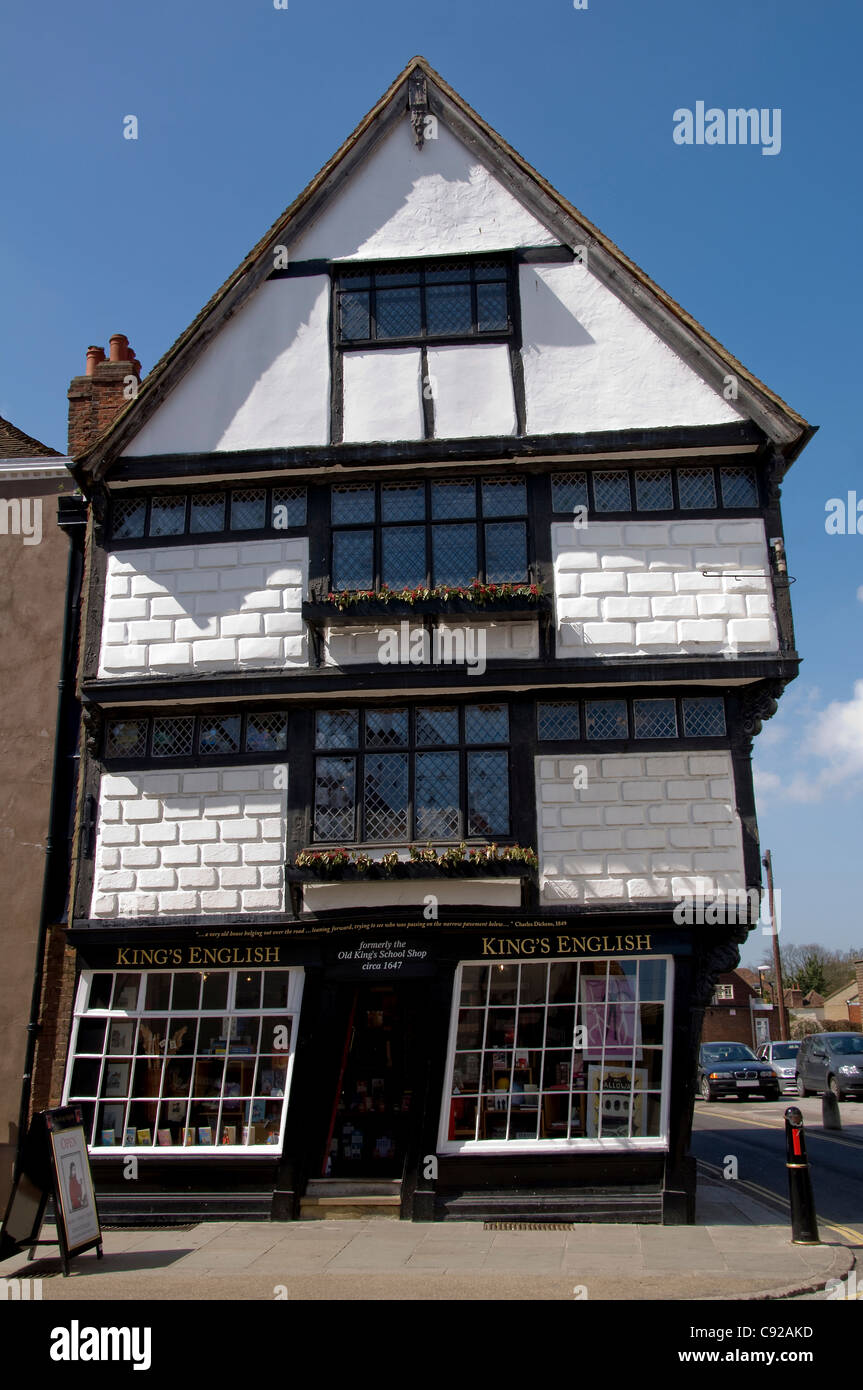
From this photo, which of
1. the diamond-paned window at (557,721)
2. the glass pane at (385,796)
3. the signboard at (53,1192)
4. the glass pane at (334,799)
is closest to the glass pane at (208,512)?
the glass pane at (334,799)

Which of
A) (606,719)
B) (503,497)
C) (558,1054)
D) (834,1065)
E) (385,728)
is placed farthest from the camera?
(834,1065)

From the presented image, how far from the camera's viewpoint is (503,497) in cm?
1349

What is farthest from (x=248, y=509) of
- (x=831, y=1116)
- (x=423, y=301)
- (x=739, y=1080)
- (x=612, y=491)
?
(x=739, y=1080)

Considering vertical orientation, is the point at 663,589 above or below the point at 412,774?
above

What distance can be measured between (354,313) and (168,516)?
3.58 meters

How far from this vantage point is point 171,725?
13.5 metres

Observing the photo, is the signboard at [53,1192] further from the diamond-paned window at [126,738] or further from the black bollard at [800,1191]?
the black bollard at [800,1191]

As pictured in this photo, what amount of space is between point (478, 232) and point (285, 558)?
16.4ft

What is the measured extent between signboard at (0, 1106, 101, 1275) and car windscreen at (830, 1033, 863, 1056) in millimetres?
21182

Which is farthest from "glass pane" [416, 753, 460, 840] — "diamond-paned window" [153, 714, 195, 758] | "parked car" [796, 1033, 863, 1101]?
"parked car" [796, 1033, 863, 1101]

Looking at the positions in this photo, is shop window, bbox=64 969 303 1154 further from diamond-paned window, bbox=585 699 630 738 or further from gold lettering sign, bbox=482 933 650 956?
diamond-paned window, bbox=585 699 630 738

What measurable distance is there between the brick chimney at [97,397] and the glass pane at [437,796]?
279 inches

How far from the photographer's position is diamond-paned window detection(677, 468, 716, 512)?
1328 cm

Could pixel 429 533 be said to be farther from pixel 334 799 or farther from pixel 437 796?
pixel 334 799
